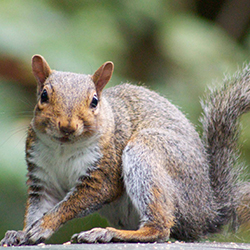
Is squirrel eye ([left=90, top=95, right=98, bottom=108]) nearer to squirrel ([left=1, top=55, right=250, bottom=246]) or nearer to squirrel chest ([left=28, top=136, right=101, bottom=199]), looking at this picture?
squirrel ([left=1, top=55, right=250, bottom=246])

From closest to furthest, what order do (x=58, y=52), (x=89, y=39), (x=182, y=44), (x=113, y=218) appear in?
(x=113, y=218)
(x=58, y=52)
(x=89, y=39)
(x=182, y=44)

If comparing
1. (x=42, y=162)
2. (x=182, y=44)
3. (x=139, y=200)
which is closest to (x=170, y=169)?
(x=139, y=200)

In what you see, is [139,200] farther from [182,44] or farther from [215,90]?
[182,44]

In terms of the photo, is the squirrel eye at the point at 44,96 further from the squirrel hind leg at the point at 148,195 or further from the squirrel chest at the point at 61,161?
the squirrel hind leg at the point at 148,195

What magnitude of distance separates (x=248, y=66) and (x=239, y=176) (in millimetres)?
676

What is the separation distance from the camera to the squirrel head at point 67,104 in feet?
6.77

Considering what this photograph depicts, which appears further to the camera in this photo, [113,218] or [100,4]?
[100,4]

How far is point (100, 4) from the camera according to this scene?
141 inches

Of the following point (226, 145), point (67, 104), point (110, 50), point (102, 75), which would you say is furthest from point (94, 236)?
point (110, 50)

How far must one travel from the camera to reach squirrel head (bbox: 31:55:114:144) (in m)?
2.06

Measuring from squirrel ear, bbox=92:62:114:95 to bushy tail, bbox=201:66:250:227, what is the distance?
2.36 ft

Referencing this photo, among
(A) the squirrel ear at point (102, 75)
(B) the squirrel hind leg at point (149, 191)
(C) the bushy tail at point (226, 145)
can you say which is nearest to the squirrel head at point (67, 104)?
(A) the squirrel ear at point (102, 75)

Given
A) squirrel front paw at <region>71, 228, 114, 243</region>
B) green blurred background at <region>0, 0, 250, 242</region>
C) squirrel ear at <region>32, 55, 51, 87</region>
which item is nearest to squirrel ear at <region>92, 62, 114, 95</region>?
squirrel ear at <region>32, 55, 51, 87</region>

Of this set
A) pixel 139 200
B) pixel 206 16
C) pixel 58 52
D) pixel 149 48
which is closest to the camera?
pixel 139 200
